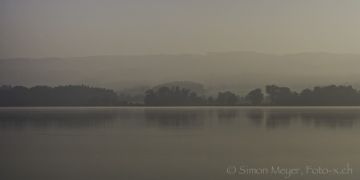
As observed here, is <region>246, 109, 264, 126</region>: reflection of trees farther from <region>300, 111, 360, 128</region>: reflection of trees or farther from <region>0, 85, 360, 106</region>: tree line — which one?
<region>300, 111, 360, 128</region>: reflection of trees

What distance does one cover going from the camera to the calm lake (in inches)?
55.2

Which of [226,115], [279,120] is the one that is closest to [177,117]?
[226,115]

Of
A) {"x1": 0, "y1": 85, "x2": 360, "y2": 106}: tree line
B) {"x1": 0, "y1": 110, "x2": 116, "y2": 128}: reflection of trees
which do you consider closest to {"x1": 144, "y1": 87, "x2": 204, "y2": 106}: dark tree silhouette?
{"x1": 0, "y1": 85, "x2": 360, "y2": 106}: tree line

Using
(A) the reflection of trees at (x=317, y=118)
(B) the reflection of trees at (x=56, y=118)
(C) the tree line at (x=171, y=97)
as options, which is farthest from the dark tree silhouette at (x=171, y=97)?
(A) the reflection of trees at (x=317, y=118)

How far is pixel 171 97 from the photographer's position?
1.43m

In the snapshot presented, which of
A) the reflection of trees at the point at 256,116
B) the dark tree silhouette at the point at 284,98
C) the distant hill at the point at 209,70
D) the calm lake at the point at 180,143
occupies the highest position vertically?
the distant hill at the point at 209,70

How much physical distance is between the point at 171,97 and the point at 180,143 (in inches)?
5.9

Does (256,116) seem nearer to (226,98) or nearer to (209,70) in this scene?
(226,98)

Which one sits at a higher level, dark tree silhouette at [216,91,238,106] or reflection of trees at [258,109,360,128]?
→ dark tree silhouette at [216,91,238,106]

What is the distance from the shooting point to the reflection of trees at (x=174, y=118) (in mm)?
1432

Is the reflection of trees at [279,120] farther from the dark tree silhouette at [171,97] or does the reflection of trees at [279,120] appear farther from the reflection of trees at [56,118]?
the reflection of trees at [56,118]

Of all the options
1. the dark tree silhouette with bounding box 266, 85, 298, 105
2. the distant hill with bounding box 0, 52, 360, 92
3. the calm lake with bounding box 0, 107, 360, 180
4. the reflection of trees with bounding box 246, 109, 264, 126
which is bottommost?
the calm lake with bounding box 0, 107, 360, 180

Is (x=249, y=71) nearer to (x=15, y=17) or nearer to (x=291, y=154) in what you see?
(x=291, y=154)

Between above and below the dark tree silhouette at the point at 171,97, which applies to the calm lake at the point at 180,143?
below
